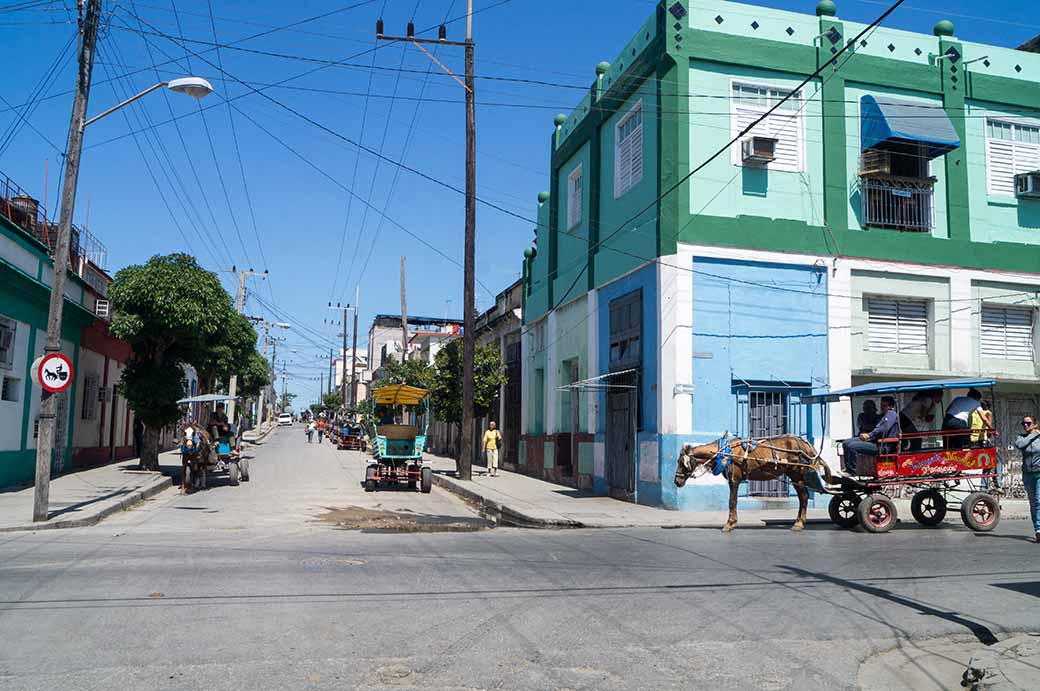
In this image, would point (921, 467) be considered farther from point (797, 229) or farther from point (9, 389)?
point (9, 389)

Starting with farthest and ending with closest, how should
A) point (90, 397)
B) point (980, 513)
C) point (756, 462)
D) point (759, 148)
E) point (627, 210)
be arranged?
1. point (90, 397)
2. point (627, 210)
3. point (759, 148)
4. point (756, 462)
5. point (980, 513)

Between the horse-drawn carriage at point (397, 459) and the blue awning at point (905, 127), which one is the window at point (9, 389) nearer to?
the horse-drawn carriage at point (397, 459)

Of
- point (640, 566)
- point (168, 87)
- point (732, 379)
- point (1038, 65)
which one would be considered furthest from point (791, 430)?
point (168, 87)

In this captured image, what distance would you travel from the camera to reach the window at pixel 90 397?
89.9 feet

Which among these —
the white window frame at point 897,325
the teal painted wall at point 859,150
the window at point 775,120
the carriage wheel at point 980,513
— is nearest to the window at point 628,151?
the window at point 775,120

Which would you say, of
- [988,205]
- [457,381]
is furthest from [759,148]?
[457,381]

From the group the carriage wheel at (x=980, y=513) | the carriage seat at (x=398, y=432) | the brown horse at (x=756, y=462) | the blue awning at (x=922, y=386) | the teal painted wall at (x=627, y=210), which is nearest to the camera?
the blue awning at (x=922, y=386)

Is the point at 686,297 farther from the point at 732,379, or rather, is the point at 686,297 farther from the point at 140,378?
the point at 140,378

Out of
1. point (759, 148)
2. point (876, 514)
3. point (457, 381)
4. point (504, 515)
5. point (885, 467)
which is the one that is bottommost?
point (504, 515)

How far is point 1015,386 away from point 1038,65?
8.10 meters

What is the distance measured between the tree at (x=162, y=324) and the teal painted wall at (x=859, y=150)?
55.3ft

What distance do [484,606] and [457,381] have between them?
2039 cm

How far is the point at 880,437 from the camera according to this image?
46.1 feet

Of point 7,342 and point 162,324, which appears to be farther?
point 162,324
